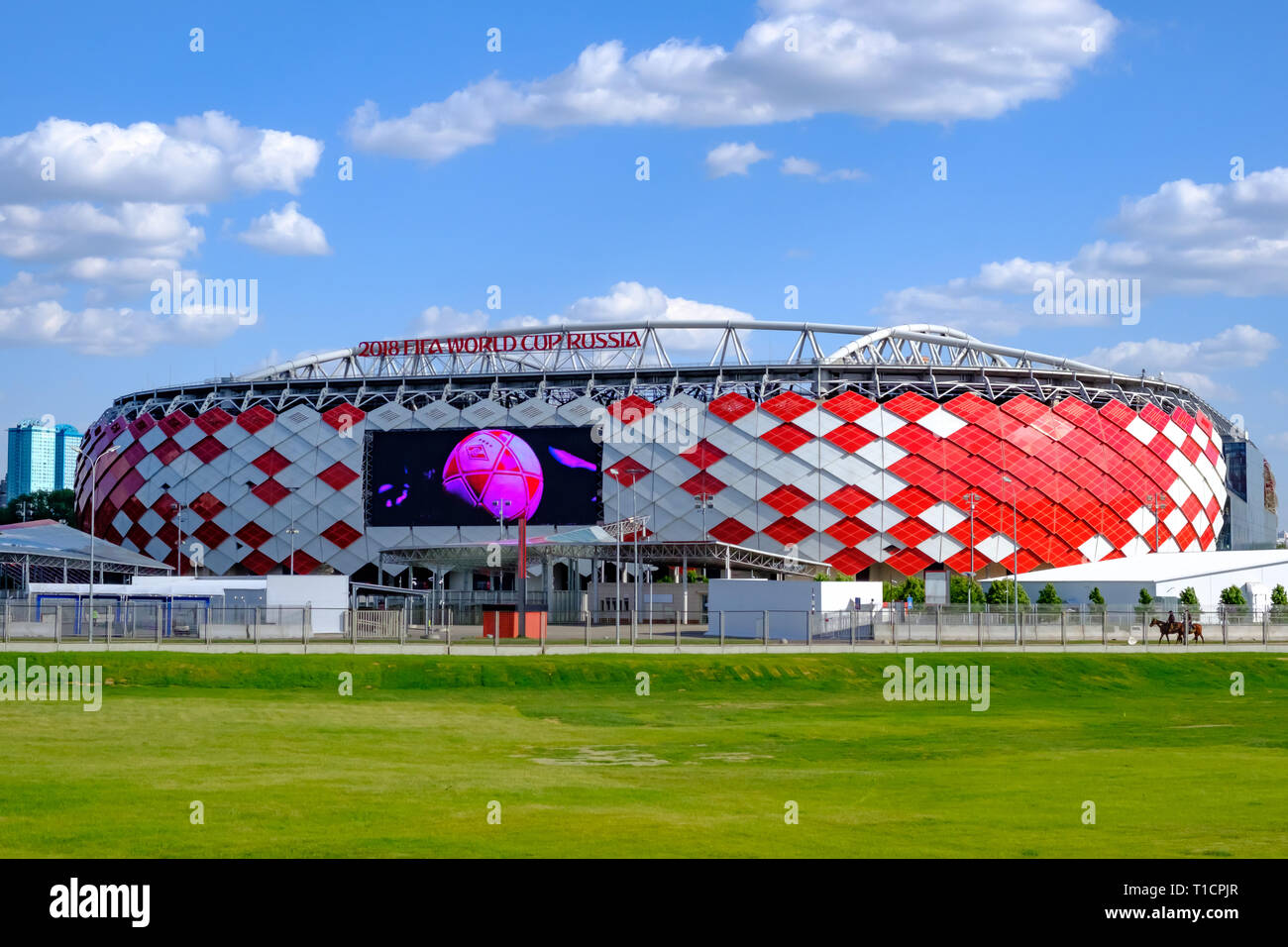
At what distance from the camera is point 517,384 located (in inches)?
4048

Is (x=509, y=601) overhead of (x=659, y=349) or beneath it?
beneath

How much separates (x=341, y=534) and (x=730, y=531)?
30048 mm

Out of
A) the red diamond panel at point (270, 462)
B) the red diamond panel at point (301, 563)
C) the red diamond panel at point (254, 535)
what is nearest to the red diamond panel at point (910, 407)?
the red diamond panel at point (301, 563)

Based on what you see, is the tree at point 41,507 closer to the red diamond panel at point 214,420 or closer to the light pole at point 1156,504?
the red diamond panel at point 214,420

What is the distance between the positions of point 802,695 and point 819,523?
60.7 m

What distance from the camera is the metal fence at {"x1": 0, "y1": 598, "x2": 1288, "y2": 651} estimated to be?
4272 cm

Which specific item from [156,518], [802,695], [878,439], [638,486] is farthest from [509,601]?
[802,695]

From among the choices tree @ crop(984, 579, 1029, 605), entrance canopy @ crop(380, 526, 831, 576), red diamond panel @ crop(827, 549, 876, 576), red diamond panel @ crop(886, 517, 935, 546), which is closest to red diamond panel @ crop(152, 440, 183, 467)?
entrance canopy @ crop(380, 526, 831, 576)

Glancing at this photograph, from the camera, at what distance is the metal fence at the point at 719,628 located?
140 ft

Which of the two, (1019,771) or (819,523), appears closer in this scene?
(1019,771)

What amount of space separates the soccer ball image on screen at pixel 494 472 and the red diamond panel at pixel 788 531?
54.5 ft

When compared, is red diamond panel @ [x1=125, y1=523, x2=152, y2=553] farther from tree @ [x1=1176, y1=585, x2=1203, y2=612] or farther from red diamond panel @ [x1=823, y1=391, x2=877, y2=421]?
tree @ [x1=1176, y1=585, x2=1203, y2=612]

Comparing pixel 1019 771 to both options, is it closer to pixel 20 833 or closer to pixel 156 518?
pixel 20 833

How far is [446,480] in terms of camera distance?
93938 millimetres
